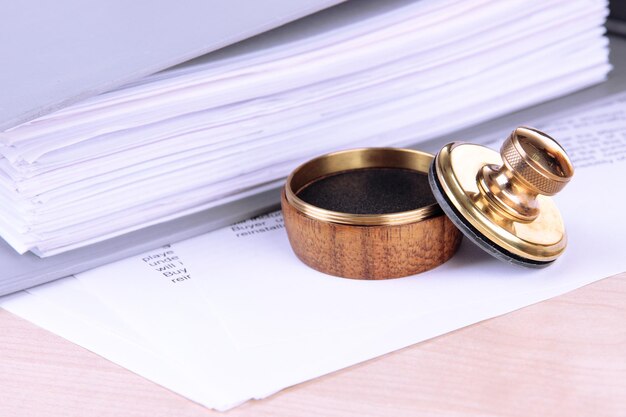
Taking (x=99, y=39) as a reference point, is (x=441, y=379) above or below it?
below

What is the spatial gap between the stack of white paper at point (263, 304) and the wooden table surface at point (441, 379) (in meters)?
0.01

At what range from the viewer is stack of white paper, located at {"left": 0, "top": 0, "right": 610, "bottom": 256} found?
2.30ft

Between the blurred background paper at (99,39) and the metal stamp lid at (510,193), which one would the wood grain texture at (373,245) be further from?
the blurred background paper at (99,39)

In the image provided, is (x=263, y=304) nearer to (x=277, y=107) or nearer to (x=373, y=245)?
(x=373, y=245)

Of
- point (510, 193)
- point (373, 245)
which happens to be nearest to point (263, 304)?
point (373, 245)

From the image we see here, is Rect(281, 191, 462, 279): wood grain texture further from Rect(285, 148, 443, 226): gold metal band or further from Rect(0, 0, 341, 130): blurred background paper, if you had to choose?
Rect(0, 0, 341, 130): blurred background paper

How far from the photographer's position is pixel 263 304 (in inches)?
26.0

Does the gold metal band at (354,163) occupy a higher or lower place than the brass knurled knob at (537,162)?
lower

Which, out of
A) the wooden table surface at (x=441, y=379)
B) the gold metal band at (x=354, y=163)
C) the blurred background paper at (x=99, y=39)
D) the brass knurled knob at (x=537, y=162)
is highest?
the blurred background paper at (x=99, y=39)

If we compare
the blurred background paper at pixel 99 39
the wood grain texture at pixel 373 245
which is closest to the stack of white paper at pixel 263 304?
the wood grain texture at pixel 373 245

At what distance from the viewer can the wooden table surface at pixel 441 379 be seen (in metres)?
0.54

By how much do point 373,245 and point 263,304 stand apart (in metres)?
0.09

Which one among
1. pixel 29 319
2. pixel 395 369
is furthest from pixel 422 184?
pixel 29 319

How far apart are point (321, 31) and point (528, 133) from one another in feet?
0.74
